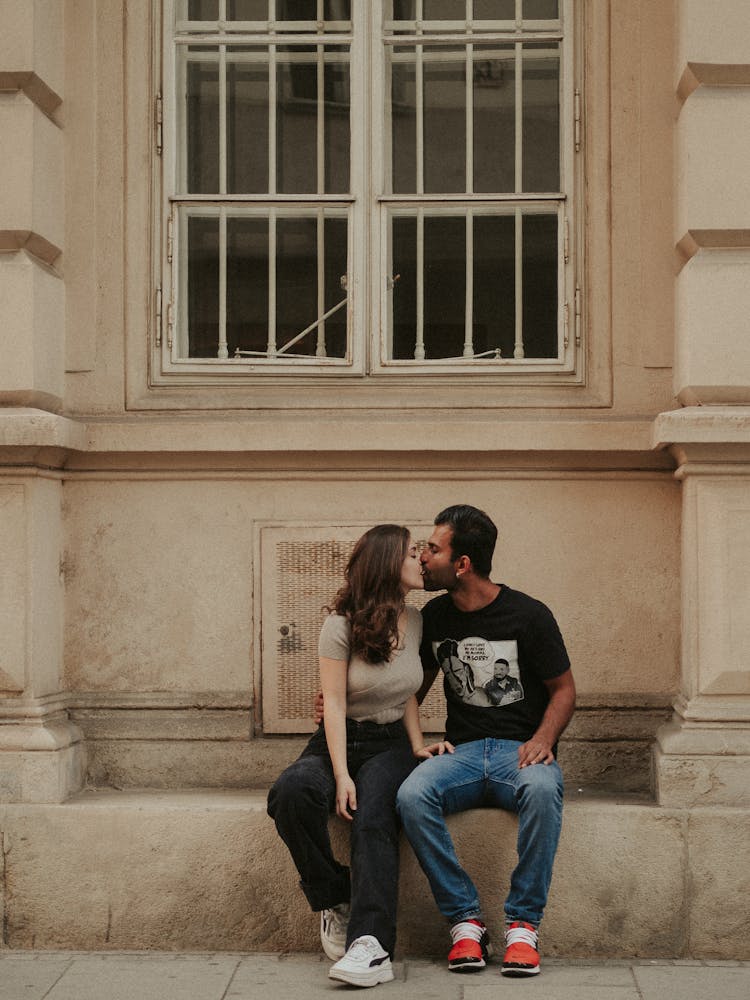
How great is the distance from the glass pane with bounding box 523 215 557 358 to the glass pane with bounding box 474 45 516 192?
22cm

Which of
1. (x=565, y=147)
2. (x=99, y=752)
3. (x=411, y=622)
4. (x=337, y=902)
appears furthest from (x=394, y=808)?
(x=565, y=147)

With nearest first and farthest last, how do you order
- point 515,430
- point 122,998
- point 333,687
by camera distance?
point 122,998 → point 333,687 → point 515,430

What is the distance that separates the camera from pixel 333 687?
16.7 feet

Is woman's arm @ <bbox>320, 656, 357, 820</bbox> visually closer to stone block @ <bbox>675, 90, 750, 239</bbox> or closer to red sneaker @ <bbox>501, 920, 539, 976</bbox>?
red sneaker @ <bbox>501, 920, 539, 976</bbox>

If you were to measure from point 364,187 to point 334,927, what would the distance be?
3.13m

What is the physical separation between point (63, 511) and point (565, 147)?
2.71 meters

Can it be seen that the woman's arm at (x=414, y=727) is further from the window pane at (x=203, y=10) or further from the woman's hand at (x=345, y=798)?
the window pane at (x=203, y=10)

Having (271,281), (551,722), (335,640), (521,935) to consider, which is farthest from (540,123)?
(521,935)

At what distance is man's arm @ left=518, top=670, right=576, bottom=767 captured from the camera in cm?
508

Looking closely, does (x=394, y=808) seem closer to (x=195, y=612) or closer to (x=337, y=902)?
(x=337, y=902)

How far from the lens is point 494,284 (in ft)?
19.8

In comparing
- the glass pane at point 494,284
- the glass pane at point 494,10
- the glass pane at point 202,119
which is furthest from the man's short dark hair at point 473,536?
the glass pane at point 494,10

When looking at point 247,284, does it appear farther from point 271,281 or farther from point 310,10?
point 310,10

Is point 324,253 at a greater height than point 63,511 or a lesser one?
greater
